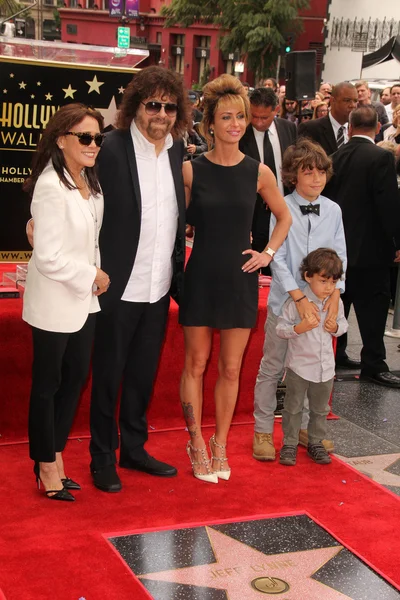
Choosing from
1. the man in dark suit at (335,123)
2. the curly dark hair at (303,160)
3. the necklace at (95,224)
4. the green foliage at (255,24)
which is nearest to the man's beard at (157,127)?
the necklace at (95,224)

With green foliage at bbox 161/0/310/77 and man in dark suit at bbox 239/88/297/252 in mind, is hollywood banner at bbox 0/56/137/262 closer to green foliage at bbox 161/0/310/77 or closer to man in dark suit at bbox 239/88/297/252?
man in dark suit at bbox 239/88/297/252

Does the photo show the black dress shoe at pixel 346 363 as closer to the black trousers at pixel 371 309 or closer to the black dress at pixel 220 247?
the black trousers at pixel 371 309

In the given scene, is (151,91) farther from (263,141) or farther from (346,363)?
(346,363)

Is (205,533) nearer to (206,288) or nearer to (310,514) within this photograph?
(310,514)

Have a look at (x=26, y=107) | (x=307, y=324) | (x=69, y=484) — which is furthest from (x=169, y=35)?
(x=69, y=484)

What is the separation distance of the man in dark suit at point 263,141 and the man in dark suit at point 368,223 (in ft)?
1.44

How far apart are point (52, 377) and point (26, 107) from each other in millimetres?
1901

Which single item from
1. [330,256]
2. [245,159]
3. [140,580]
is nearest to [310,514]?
[140,580]

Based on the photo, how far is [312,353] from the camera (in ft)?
14.9

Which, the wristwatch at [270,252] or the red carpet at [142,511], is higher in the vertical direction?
the wristwatch at [270,252]

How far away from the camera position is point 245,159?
4125 millimetres

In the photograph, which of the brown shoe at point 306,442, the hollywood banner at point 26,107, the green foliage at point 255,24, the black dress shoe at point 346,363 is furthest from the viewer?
the green foliage at point 255,24

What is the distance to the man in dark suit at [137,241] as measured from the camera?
12.7 ft

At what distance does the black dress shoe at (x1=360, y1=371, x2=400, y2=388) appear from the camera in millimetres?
6148
